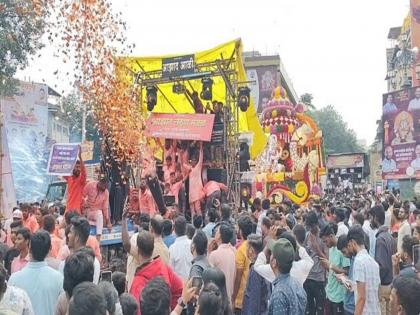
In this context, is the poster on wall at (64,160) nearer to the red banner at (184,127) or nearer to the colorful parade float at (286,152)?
the red banner at (184,127)

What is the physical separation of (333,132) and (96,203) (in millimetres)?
68124

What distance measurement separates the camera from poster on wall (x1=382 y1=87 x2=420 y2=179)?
778 inches

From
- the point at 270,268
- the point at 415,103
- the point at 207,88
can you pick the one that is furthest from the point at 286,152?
the point at 270,268

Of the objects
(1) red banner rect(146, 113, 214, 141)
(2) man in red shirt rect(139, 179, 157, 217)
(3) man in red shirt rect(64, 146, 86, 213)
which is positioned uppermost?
(1) red banner rect(146, 113, 214, 141)

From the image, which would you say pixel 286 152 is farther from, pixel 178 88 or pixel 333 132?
pixel 333 132

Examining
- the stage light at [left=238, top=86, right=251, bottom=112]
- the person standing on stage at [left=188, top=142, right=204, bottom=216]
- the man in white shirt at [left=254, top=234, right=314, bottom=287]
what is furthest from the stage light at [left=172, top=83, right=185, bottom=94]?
the man in white shirt at [left=254, top=234, right=314, bottom=287]

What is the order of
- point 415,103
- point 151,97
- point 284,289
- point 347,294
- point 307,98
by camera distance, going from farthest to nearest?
1. point 307,98
2. point 415,103
3. point 151,97
4. point 347,294
5. point 284,289

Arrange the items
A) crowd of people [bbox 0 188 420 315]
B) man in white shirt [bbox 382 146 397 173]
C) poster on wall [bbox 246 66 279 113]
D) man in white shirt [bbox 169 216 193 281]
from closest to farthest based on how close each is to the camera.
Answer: crowd of people [bbox 0 188 420 315] → man in white shirt [bbox 169 216 193 281] → man in white shirt [bbox 382 146 397 173] → poster on wall [bbox 246 66 279 113]

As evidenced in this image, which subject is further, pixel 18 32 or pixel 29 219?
pixel 18 32

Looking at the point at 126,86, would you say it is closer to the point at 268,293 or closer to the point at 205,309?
the point at 268,293

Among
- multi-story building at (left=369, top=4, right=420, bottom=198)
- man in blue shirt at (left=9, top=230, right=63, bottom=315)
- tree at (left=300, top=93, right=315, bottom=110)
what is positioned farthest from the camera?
tree at (left=300, top=93, right=315, bottom=110)

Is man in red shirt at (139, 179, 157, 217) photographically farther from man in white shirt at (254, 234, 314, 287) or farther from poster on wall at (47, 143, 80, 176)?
man in white shirt at (254, 234, 314, 287)

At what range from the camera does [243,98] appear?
48.3ft

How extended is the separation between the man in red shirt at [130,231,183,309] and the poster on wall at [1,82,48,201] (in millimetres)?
15783
